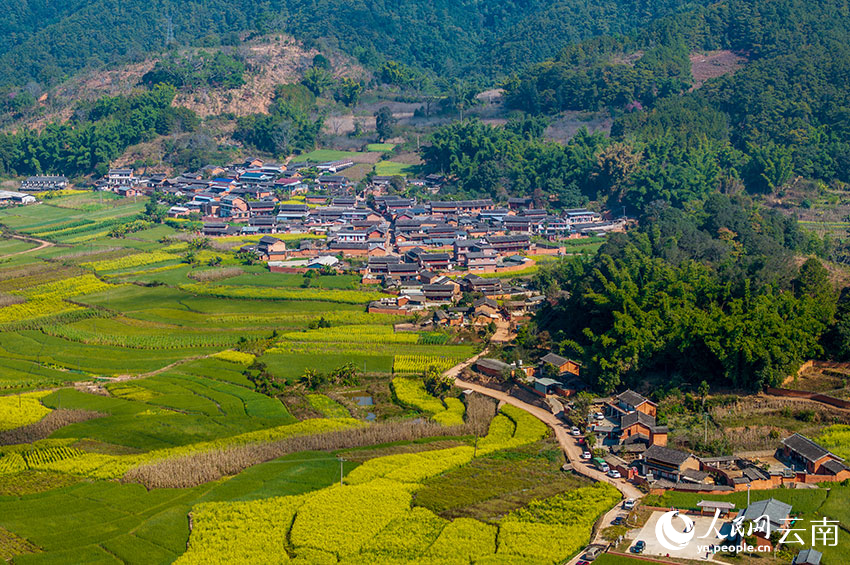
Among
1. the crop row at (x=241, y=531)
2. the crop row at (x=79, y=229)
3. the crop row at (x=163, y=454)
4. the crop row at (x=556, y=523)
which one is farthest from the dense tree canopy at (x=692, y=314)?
the crop row at (x=79, y=229)

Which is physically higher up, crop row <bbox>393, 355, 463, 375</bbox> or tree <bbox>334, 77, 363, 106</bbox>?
tree <bbox>334, 77, 363, 106</bbox>

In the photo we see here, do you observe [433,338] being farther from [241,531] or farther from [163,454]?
[241,531]

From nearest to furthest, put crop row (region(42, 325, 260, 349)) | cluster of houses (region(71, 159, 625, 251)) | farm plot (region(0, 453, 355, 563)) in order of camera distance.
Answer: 1. farm plot (region(0, 453, 355, 563))
2. crop row (region(42, 325, 260, 349))
3. cluster of houses (region(71, 159, 625, 251))

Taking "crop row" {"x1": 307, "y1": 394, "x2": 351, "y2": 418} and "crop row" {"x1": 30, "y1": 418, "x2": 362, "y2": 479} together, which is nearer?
"crop row" {"x1": 30, "y1": 418, "x2": 362, "y2": 479}

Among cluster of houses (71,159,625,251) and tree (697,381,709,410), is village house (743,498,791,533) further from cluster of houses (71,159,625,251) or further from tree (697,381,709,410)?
cluster of houses (71,159,625,251)

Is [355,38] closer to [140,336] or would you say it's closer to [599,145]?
[599,145]

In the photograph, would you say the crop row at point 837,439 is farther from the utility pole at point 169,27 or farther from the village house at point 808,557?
the utility pole at point 169,27

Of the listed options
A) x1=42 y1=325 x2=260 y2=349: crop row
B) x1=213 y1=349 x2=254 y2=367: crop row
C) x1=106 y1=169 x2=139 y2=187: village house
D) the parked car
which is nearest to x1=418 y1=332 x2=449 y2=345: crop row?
x1=213 y1=349 x2=254 y2=367: crop row

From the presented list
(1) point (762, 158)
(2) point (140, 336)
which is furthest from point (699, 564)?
(1) point (762, 158)
